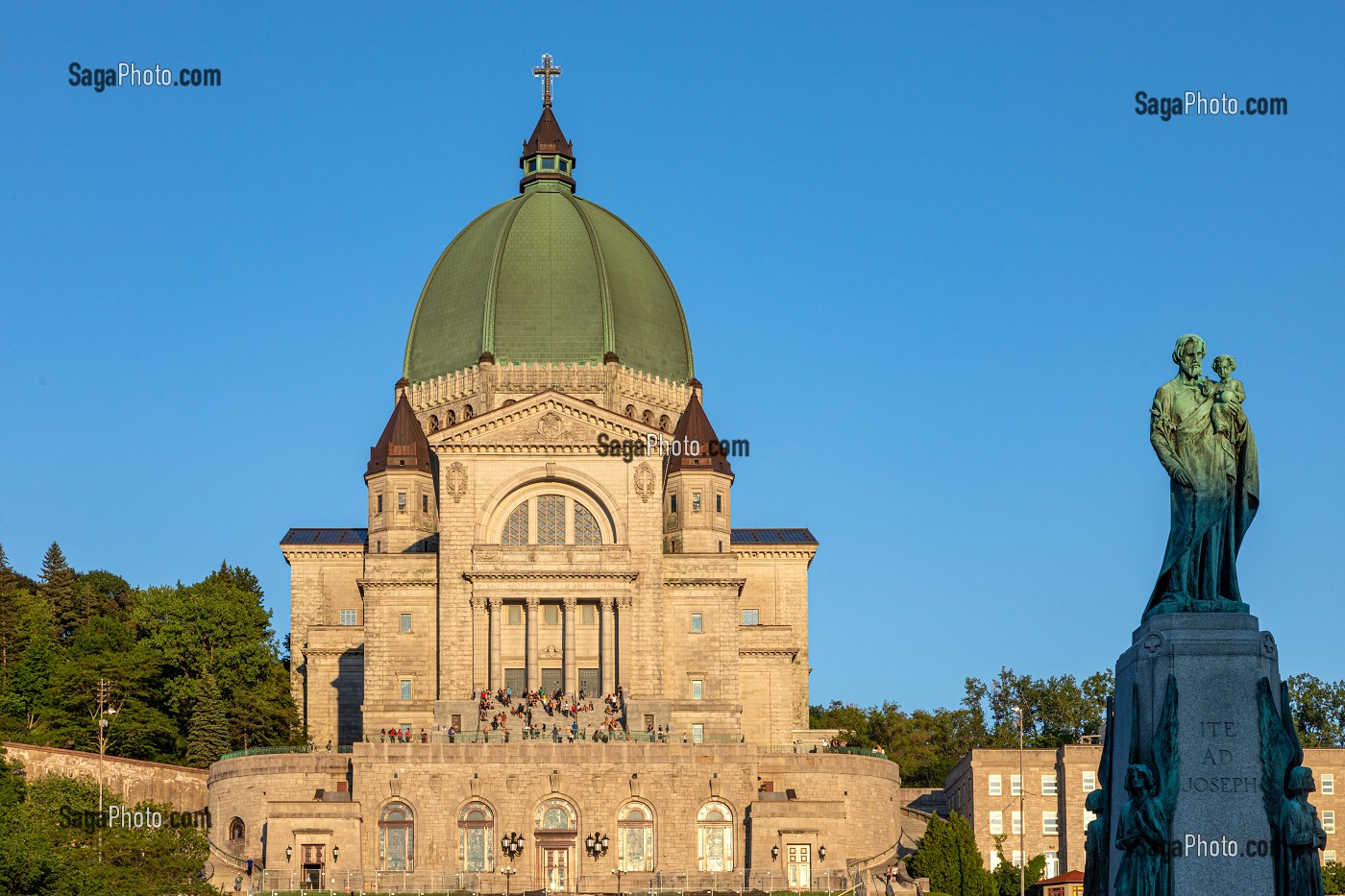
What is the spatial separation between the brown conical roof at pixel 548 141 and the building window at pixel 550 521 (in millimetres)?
27235

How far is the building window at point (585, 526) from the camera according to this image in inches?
3693

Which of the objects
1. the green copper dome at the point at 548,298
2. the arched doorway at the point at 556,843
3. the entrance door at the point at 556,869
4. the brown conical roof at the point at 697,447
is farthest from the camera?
the green copper dome at the point at 548,298

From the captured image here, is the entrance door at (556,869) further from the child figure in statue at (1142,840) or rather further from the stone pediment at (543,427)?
the child figure in statue at (1142,840)

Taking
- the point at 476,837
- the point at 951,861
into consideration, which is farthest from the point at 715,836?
the point at 951,861

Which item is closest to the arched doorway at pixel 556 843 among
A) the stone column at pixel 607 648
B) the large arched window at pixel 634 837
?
the large arched window at pixel 634 837

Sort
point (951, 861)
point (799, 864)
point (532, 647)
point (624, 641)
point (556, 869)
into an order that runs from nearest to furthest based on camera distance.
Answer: point (951, 861), point (799, 864), point (556, 869), point (532, 647), point (624, 641)

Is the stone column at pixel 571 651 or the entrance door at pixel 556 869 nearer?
the entrance door at pixel 556 869

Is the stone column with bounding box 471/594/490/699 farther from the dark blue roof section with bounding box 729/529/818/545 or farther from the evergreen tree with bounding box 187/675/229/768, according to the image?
the dark blue roof section with bounding box 729/529/818/545

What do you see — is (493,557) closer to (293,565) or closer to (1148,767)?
(293,565)

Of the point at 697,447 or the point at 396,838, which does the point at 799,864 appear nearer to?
the point at 396,838

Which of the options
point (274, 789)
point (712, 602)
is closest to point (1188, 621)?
point (274, 789)

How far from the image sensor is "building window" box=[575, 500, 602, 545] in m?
93.8

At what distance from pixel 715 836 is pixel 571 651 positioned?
14687 millimetres

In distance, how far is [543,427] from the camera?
94.1 m
